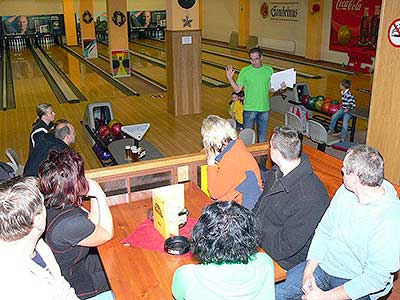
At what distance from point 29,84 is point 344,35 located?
7.90 m

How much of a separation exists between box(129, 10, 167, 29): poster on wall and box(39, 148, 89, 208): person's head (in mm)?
17975

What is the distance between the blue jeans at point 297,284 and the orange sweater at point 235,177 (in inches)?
20.0

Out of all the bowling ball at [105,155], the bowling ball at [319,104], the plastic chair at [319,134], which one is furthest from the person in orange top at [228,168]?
the bowling ball at [319,104]

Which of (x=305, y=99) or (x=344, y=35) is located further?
(x=344, y=35)

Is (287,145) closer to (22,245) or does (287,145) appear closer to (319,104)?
(22,245)

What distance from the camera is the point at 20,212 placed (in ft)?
4.58

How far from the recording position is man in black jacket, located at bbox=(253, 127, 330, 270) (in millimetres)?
1949

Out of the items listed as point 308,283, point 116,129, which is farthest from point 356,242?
point 116,129

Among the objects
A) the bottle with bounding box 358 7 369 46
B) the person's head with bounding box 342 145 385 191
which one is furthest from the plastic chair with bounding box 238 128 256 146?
the bottle with bounding box 358 7 369 46

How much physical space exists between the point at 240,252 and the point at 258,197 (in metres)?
1.12

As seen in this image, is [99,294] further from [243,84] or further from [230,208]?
[243,84]

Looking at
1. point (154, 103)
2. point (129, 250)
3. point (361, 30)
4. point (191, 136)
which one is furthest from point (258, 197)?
point (361, 30)

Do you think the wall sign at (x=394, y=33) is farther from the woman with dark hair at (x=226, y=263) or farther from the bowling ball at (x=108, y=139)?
the bowling ball at (x=108, y=139)

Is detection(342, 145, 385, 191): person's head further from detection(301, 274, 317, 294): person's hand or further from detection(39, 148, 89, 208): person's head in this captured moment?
detection(39, 148, 89, 208): person's head
